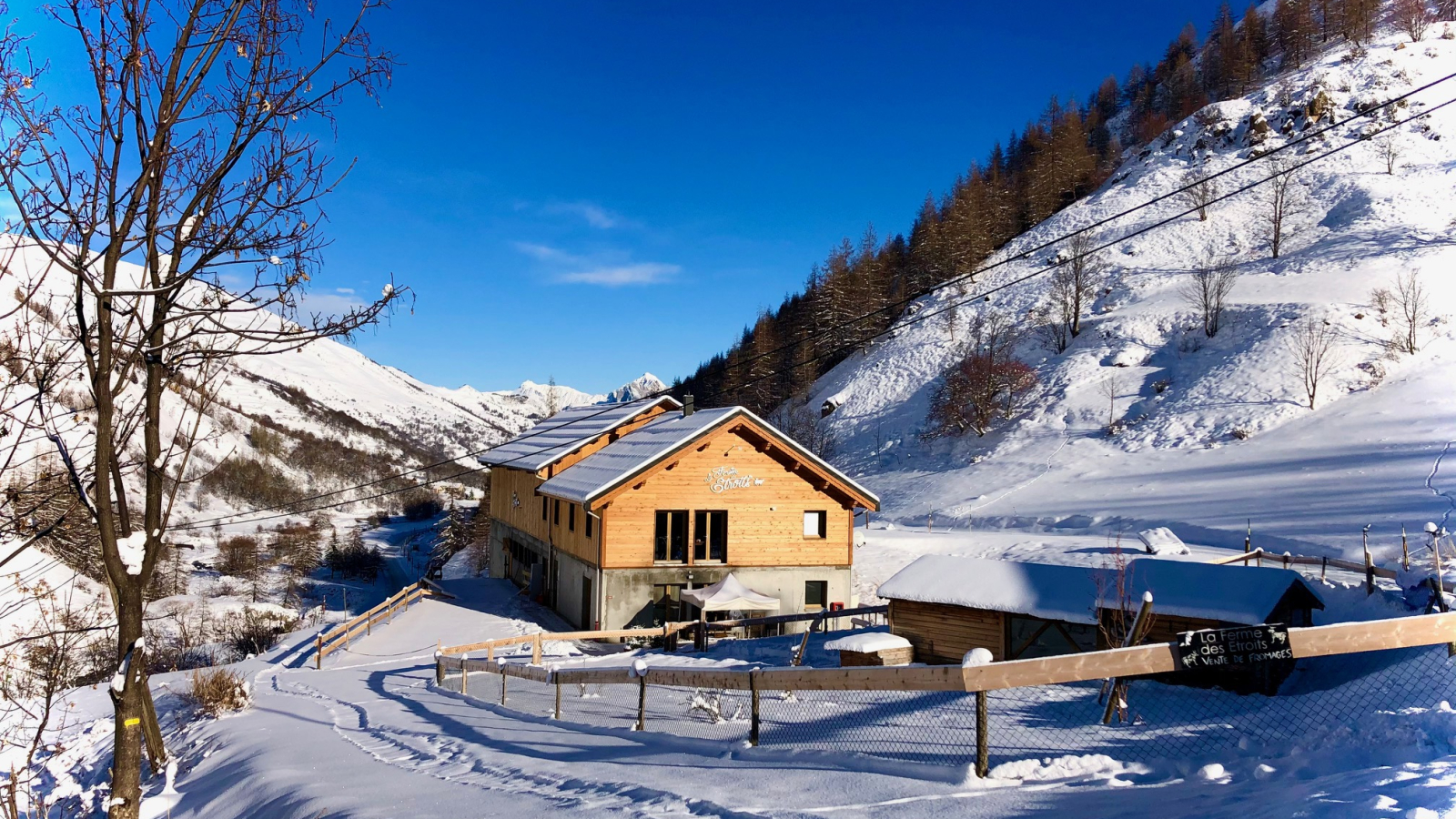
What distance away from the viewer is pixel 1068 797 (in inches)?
227

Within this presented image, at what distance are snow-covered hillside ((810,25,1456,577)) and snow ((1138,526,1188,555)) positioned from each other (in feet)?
11.6

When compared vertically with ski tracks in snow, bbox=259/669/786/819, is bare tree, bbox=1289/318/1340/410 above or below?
above

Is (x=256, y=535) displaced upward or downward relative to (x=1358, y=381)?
downward

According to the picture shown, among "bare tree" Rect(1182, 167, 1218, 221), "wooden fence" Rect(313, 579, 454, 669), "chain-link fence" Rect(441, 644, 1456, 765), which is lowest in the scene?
"wooden fence" Rect(313, 579, 454, 669)

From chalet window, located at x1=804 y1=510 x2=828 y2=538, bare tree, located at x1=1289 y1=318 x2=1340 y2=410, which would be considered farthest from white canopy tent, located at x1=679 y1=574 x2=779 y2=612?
bare tree, located at x1=1289 y1=318 x2=1340 y2=410

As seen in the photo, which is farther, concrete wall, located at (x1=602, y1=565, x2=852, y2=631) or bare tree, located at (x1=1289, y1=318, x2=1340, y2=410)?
bare tree, located at (x1=1289, y1=318, x2=1340, y2=410)

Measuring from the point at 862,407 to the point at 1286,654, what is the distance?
6356 cm

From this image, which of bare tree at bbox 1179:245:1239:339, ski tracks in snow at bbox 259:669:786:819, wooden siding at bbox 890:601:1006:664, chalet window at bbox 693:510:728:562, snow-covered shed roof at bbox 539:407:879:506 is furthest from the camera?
bare tree at bbox 1179:245:1239:339

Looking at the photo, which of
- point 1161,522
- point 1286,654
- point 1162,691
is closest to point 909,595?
point 1162,691

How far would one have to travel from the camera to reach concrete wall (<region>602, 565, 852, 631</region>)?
83.7ft

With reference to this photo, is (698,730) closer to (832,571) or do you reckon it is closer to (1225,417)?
(832,571)

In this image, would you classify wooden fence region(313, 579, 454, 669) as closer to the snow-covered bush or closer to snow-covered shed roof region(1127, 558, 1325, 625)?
the snow-covered bush

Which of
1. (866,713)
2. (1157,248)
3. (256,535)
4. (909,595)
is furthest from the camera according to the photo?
(256,535)

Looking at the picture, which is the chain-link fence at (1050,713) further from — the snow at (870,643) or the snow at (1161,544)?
the snow at (1161,544)
